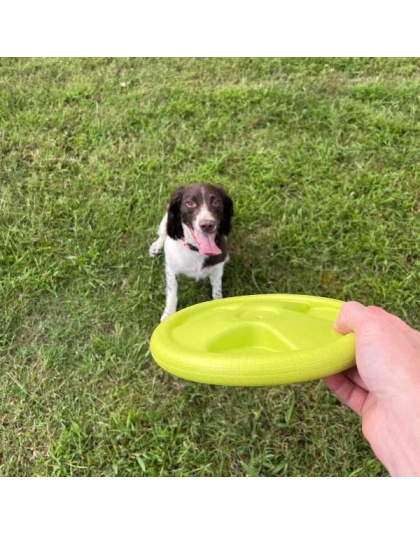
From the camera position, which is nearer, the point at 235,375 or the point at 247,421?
the point at 235,375

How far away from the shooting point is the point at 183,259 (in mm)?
3678

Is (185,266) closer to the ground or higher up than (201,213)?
closer to the ground

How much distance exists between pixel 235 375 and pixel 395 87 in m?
4.10

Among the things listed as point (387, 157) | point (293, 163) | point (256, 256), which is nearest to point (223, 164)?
A: point (293, 163)

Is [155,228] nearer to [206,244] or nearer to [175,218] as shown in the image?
[175,218]

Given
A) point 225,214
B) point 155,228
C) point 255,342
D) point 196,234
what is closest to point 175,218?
point 196,234

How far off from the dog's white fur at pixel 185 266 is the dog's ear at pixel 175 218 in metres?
0.04

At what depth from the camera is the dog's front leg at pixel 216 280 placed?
150 inches

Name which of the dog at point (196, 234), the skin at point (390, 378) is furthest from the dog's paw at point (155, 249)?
the skin at point (390, 378)

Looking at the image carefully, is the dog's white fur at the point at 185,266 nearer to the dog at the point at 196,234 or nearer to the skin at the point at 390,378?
the dog at the point at 196,234

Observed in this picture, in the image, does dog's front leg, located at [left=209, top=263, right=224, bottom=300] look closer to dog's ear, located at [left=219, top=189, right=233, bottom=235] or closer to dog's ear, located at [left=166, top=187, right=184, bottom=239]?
dog's ear, located at [left=219, top=189, right=233, bottom=235]

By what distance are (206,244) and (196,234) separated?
95 mm

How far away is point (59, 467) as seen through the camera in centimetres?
337

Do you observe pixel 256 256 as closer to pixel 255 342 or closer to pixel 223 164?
pixel 223 164
